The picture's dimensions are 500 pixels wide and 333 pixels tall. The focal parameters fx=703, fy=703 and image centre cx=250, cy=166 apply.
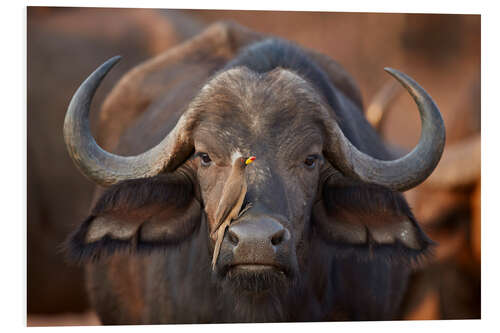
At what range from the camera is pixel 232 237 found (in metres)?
2.85

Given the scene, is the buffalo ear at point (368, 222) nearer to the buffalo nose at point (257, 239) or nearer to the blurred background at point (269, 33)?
the buffalo nose at point (257, 239)

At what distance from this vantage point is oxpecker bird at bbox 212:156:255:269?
113 inches

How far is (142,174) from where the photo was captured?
3.22 meters

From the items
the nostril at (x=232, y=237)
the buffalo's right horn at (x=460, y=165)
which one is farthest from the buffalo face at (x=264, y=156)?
the buffalo's right horn at (x=460, y=165)

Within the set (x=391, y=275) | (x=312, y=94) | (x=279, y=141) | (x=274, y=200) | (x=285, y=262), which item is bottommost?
(x=391, y=275)

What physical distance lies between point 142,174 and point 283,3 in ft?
5.30

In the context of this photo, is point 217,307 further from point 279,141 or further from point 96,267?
point 96,267

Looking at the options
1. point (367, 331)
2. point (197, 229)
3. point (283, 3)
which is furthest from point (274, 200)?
point (283, 3)

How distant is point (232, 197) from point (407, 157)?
877 mm

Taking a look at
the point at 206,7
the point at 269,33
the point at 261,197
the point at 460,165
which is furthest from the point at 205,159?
the point at 460,165

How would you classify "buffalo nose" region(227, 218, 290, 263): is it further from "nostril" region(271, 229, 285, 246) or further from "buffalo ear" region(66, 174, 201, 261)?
"buffalo ear" region(66, 174, 201, 261)

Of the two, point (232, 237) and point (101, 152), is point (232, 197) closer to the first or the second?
point (232, 237)

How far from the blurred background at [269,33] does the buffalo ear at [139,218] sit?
1081 millimetres

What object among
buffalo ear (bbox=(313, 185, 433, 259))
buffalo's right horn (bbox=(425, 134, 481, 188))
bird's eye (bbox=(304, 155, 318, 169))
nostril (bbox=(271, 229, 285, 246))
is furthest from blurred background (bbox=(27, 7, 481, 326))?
nostril (bbox=(271, 229, 285, 246))
